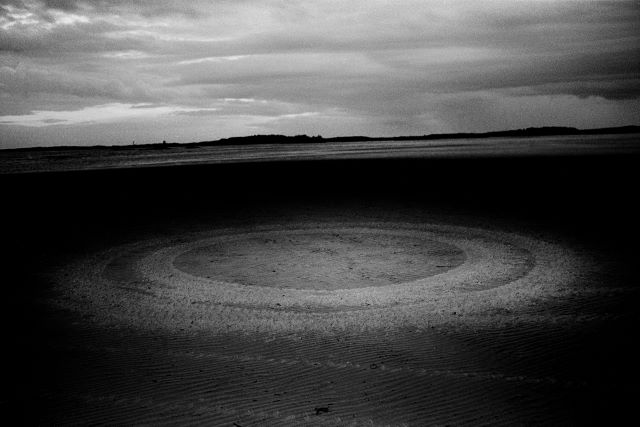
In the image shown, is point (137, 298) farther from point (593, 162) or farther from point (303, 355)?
point (593, 162)

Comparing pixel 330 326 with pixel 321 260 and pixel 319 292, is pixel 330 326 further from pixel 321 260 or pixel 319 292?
pixel 321 260

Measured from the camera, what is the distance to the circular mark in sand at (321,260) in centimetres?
912

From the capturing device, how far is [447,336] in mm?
6180

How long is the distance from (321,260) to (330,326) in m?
3.92

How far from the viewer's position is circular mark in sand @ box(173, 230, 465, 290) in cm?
912

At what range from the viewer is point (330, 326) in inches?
262

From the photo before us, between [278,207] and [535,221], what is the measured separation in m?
9.65

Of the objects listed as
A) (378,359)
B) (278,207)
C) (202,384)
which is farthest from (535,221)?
(202,384)

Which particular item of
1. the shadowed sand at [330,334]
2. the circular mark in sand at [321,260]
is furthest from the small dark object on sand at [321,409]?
the circular mark in sand at [321,260]

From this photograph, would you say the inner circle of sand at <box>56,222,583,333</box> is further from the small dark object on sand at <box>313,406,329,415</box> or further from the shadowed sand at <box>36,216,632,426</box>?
the small dark object on sand at <box>313,406,329,415</box>

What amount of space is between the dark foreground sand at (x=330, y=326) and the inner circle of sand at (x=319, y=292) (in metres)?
0.04

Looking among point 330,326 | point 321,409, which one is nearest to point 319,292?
point 330,326

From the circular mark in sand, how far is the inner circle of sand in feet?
0.34

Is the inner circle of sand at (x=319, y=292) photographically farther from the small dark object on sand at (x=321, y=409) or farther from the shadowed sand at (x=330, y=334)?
the small dark object on sand at (x=321, y=409)
